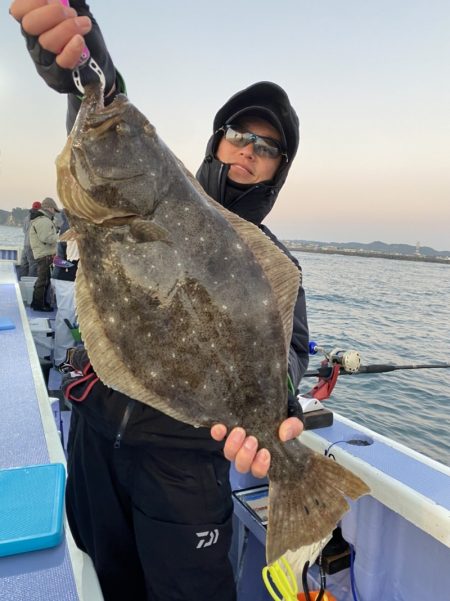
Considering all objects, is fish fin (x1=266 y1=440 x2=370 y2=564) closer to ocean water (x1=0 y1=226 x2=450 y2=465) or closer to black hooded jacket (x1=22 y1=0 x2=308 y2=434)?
black hooded jacket (x1=22 y1=0 x2=308 y2=434)

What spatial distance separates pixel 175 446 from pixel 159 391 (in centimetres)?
42

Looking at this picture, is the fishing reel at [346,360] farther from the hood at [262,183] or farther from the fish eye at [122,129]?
the fish eye at [122,129]

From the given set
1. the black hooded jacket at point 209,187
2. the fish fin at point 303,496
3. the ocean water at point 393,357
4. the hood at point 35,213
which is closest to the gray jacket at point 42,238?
the hood at point 35,213

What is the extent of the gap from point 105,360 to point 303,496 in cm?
110

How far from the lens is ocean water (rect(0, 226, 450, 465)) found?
1051 cm

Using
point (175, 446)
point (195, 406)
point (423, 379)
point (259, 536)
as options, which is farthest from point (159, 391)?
point (423, 379)

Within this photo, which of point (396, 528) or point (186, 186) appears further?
point (396, 528)

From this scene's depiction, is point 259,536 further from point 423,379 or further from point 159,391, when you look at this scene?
point 423,379

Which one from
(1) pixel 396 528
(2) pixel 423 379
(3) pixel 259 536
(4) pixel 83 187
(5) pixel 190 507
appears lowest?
(2) pixel 423 379

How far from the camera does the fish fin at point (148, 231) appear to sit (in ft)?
6.12

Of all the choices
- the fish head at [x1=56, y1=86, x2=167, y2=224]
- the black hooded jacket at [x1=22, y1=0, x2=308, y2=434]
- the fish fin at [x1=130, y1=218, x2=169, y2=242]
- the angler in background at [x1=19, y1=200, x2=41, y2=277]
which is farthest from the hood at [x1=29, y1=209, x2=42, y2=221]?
the fish fin at [x1=130, y1=218, x2=169, y2=242]

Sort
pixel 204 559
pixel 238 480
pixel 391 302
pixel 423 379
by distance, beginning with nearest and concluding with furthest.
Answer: pixel 204 559 → pixel 238 480 → pixel 423 379 → pixel 391 302

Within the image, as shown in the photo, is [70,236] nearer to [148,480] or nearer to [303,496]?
[148,480]

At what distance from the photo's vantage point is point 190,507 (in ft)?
7.11
